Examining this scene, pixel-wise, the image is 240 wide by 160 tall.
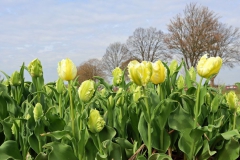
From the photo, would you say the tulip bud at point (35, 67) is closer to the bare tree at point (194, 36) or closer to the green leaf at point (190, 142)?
the green leaf at point (190, 142)

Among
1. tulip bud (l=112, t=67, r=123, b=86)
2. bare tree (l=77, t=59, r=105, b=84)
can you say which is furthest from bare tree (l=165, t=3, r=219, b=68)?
tulip bud (l=112, t=67, r=123, b=86)

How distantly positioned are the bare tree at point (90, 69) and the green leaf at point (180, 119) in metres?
20.2

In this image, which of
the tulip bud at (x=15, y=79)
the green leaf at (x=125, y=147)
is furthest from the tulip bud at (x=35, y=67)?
the green leaf at (x=125, y=147)

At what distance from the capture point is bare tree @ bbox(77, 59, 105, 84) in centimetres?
2167

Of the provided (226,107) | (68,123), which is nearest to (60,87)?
(68,123)

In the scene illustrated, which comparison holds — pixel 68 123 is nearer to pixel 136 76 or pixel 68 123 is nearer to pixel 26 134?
pixel 26 134

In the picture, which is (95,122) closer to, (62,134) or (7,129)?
(62,134)

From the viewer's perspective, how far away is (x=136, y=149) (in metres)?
0.89

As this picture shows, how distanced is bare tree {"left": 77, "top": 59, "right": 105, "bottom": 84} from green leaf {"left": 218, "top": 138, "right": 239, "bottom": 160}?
20.2m

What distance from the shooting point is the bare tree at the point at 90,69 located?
21666mm

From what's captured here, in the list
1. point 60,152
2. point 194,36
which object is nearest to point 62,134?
point 60,152

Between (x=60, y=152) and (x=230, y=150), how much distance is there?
499mm

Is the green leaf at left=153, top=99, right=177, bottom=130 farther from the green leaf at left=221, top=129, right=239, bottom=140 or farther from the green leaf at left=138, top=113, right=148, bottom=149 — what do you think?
the green leaf at left=221, top=129, right=239, bottom=140

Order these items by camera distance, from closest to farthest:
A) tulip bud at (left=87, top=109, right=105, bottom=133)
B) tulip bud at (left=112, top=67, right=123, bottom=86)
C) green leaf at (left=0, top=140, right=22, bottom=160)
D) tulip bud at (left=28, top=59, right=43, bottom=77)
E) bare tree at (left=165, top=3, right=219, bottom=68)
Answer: tulip bud at (left=87, top=109, right=105, bottom=133) < green leaf at (left=0, top=140, right=22, bottom=160) < tulip bud at (left=28, top=59, right=43, bottom=77) < tulip bud at (left=112, top=67, right=123, bottom=86) < bare tree at (left=165, top=3, right=219, bottom=68)
